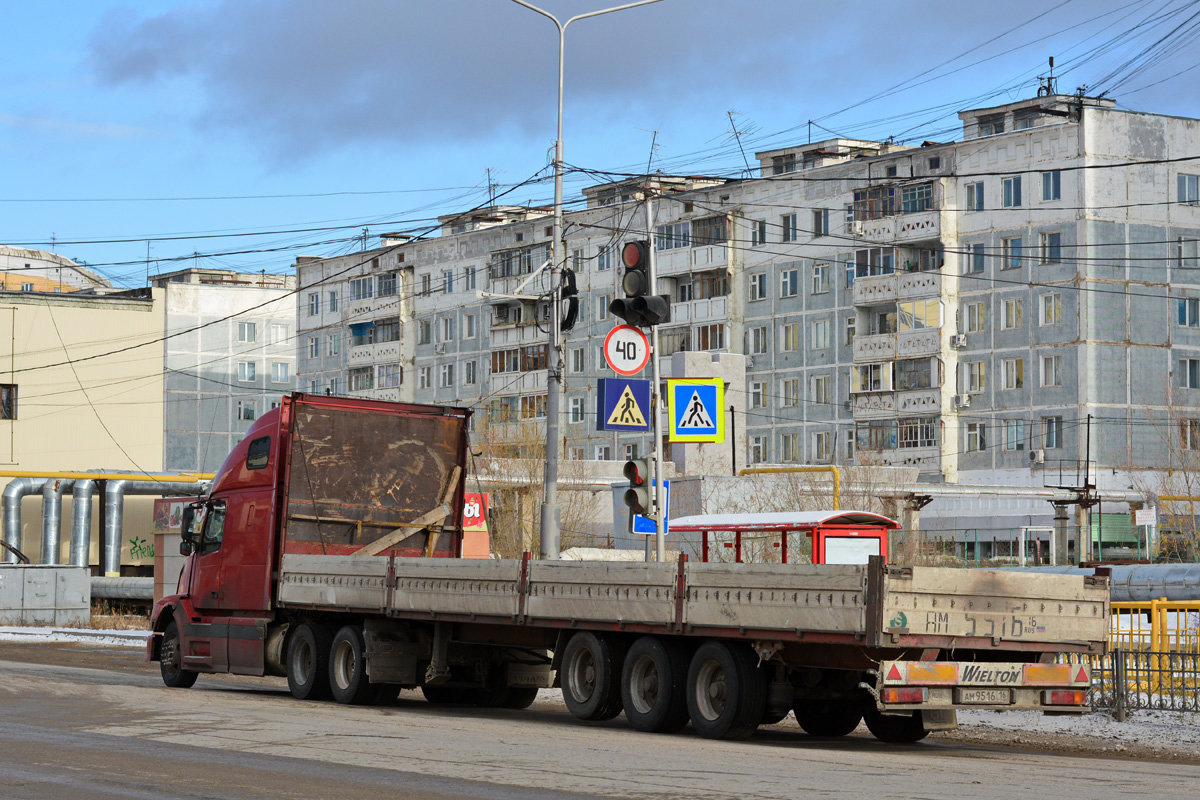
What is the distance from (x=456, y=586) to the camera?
17.5 meters

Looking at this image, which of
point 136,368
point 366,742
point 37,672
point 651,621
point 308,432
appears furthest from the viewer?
point 136,368

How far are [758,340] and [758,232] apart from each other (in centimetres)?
524

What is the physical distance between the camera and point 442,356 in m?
96.9

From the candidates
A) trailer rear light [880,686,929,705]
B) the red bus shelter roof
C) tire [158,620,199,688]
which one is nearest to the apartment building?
the red bus shelter roof

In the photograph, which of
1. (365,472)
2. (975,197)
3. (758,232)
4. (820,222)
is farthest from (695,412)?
(758,232)

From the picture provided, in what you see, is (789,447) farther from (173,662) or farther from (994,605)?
(994,605)

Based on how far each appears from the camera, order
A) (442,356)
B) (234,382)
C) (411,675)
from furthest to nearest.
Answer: (234,382) < (442,356) < (411,675)

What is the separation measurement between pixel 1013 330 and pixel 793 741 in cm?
5833

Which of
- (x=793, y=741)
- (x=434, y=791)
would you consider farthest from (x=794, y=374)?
(x=434, y=791)

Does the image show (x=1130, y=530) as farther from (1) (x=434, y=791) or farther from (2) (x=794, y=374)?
(1) (x=434, y=791)

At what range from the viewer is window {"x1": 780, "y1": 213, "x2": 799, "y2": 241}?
261 ft

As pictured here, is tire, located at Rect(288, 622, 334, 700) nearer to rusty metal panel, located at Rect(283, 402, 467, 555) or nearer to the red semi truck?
the red semi truck

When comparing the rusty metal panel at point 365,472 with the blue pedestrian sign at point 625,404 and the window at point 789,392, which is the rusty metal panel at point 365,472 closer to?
the blue pedestrian sign at point 625,404

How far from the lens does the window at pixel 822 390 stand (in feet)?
255
